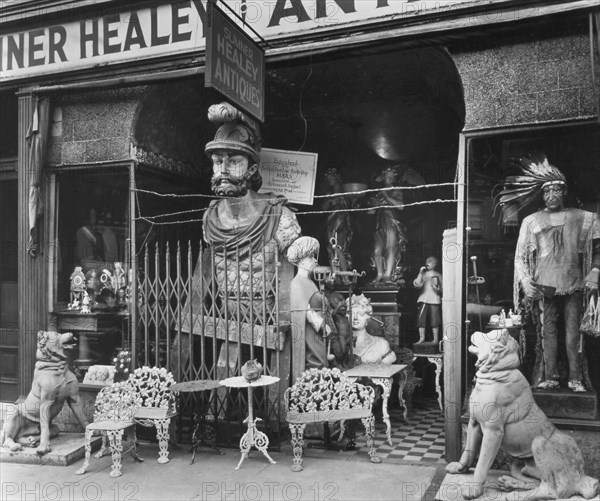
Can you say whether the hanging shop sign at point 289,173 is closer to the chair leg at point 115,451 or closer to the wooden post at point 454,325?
the wooden post at point 454,325

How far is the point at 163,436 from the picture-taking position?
709 cm

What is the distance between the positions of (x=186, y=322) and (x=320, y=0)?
4374 mm

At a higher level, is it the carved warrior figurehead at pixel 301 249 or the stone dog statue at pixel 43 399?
the carved warrior figurehead at pixel 301 249

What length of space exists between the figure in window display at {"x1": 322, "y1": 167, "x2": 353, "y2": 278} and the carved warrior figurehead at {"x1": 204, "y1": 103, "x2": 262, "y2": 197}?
2276 millimetres

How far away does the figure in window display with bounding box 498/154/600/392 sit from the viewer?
Answer: 21.7ft

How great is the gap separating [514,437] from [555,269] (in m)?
1.97

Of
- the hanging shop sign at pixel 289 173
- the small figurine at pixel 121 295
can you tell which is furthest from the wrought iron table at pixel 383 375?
the small figurine at pixel 121 295

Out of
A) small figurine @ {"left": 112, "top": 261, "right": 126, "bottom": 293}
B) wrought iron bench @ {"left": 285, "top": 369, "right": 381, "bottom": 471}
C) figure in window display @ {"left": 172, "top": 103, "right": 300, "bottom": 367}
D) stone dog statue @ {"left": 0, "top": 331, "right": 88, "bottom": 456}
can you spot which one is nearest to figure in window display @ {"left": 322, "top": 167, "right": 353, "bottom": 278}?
figure in window display @ {"left": 172, "top": 103, "right": 300, "bottom": 367}

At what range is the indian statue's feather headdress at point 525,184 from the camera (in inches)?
272

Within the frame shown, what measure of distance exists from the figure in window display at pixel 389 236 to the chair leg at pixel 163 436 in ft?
14.6

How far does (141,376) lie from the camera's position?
749cm

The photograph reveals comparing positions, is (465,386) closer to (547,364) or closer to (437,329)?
(547,364)

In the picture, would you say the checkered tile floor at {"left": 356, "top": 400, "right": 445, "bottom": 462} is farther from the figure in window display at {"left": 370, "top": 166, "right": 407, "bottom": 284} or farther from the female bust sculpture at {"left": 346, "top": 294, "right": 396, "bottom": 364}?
the figure in window display at {"left": 370, "top": 166, "right": 407, "bottom": 284}

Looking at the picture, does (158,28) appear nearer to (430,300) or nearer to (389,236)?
(389,236)
